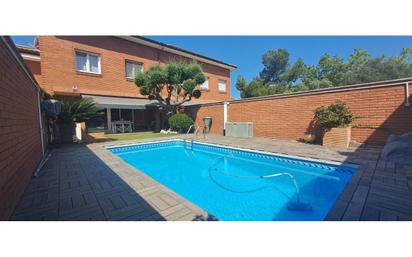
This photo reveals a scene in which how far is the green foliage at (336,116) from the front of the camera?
10.1m

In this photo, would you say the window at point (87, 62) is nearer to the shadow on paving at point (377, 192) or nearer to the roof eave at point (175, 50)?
the roof eave at point (175, 50)

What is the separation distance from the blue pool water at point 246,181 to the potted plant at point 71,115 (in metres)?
3.60

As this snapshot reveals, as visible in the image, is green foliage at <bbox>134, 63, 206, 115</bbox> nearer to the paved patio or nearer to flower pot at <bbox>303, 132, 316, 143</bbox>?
flower pot at <bbox>303, 132, 316, 143</bbox>

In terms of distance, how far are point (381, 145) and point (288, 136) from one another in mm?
5055

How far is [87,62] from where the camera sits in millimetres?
18062

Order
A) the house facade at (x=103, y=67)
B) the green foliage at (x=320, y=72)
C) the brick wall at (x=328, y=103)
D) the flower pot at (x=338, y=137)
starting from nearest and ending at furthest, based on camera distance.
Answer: the brick wall at (x=328, y=103), the flower pot at (x=338, y=137), the house facade at (x=103, y=67), the green foliage at (x=320, y=72)

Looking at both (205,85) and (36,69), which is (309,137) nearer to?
(205,85)

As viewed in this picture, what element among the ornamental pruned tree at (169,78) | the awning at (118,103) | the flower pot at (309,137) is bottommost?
→ the flower pot at (309,137)

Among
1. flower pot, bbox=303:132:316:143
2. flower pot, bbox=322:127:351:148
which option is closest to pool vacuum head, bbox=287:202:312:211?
flower pot, bbox=322:127:351:148

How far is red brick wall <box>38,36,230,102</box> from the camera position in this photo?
15805 mm

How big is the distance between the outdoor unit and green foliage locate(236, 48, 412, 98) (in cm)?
2414

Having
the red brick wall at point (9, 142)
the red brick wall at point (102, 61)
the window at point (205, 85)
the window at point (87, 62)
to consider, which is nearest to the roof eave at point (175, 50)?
the red brick wall at point (102, 61)
